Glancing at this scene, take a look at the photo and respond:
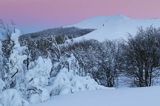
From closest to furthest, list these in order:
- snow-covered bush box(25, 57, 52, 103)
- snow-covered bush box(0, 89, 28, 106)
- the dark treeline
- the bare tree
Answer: snow-covered bush box(0, 89, 28, 106) → snow-covered bush box(25, 57, 52, 103) → the bare tree → the dark treeline

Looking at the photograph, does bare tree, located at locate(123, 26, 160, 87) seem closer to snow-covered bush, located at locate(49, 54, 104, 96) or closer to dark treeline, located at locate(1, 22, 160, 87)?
dark treeline, located at locate(1, 22, 160, 87)

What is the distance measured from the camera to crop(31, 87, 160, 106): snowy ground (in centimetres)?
1042

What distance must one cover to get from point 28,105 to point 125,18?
264 feet

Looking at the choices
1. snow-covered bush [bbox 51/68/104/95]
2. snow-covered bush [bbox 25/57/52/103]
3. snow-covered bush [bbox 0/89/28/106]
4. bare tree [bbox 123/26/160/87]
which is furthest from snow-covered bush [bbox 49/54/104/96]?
bare tree [bbox 123/26/160/87]

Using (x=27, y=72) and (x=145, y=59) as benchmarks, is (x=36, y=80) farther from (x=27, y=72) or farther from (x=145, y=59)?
(x=145, y=59)

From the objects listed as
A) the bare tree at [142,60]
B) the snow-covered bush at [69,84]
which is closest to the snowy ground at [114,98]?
the snow-covered bush at [69,84]

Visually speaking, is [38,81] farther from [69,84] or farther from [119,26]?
[119,26]

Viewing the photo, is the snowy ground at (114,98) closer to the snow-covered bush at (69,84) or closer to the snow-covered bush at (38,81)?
the snow-covered bush at (38,81)

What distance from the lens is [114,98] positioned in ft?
36.6

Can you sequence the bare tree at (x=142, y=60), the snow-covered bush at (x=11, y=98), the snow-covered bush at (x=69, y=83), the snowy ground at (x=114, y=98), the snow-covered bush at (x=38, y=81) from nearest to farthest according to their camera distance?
the snowy ground at (x=114, y=98) < the snow-covered bush at (x=11, y=98) < the snow-covered bush at (x=38, y=81) < the snow-covered bush at (x=69, y=83) < the bare tree at (x=142, y=60)

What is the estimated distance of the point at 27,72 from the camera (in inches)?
495

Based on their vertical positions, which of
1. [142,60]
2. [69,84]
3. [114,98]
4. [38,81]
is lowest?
[142,60]

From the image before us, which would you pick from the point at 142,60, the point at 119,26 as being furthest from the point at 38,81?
the point at 119,26

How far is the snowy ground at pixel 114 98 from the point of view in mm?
10423
